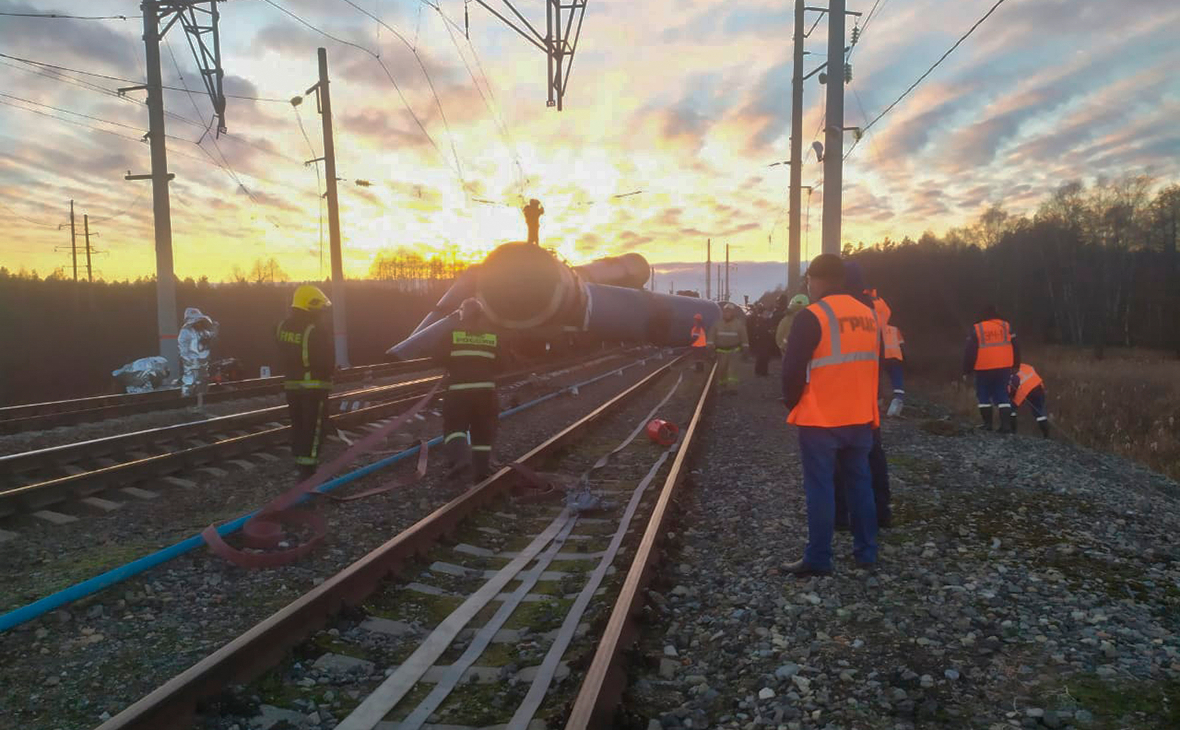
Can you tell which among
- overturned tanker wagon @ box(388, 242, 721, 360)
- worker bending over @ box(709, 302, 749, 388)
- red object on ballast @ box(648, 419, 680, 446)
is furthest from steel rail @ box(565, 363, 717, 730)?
worker bending over @ box(709, 302, 749, 388)

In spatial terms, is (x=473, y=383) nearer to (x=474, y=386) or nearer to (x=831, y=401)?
(x=474, y=386)

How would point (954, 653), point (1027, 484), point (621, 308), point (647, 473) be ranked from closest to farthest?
point (954, 653) → point (1027, 484) → point (647, 473) → point (621, 308)

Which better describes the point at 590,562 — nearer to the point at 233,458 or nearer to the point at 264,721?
the point at 264,721

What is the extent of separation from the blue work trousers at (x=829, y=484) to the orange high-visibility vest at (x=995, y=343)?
6.28 m

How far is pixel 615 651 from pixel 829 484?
1.76m

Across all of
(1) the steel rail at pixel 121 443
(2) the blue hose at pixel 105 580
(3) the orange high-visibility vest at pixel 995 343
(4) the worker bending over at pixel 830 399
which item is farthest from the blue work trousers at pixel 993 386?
(1) the steel rail at pixel 121 443

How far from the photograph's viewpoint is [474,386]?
6789mm

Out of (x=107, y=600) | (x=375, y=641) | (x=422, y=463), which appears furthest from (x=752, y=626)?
(x=422, y=463)

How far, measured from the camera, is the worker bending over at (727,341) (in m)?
14.5

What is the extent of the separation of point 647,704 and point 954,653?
4.69ft

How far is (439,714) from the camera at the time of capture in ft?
9.61

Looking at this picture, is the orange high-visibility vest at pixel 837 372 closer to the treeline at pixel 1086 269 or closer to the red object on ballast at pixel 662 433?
the red object on ballast at pixel 662 433

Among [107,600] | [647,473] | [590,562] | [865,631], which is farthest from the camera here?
[647,473]

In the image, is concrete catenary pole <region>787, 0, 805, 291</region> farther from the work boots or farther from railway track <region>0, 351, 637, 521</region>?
railway track <region>0, 351, 637, 521</region>
